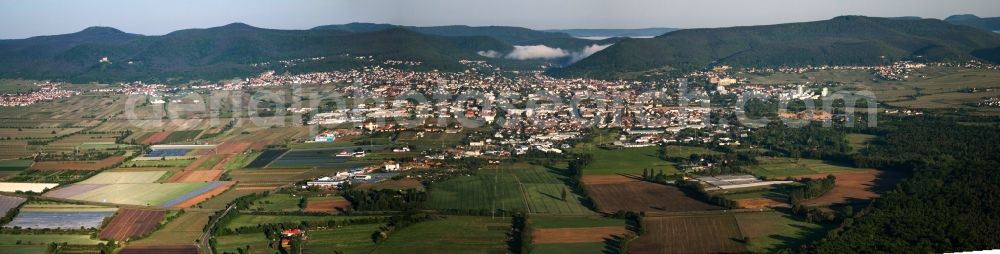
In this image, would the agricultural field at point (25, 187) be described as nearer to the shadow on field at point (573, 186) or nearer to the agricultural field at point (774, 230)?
the shadow on field at point (573, 186)

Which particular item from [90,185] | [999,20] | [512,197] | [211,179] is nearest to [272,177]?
[211,179]

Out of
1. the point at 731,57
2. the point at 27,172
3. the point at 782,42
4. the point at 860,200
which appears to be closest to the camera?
the point at 860,200

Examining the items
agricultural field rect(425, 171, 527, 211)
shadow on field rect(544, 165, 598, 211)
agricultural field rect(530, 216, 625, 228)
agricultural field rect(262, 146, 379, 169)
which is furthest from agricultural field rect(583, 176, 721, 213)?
agricultural field rect(262, 146, 379, 169)

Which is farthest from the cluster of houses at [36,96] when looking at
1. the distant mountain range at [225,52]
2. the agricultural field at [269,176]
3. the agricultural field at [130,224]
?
the agricultural field at [130,224]

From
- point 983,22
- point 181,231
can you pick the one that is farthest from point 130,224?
point 983,22

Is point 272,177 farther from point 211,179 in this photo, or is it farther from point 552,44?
point 552,44

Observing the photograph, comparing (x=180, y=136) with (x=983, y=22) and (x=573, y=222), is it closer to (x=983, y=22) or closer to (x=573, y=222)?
(x=573, y=222)

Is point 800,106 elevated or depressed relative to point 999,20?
depressed

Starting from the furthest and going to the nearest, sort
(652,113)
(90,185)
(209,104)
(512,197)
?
(209,104) → (652,113) → (90,185) → (512,197)
